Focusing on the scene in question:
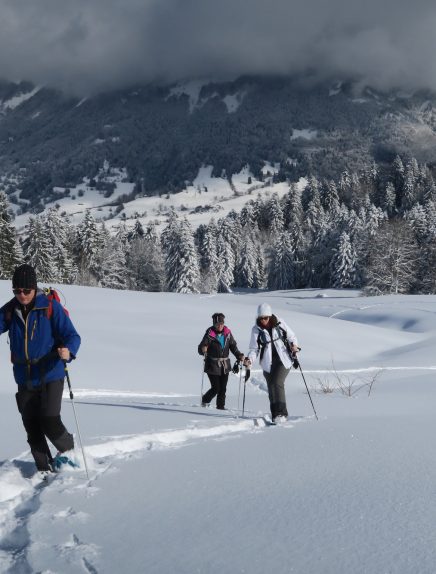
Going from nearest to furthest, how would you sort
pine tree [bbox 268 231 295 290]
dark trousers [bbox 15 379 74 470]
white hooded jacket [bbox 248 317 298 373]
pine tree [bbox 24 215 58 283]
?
dark trousers [bbox 15 379 74 470], white hooded jacket [bbox 248 317 298 373], pine tree [bbox 24 215 58 283], pine tree [bbox 268 231 295 290]

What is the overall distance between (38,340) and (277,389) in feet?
13.6

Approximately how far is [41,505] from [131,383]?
1065 cm

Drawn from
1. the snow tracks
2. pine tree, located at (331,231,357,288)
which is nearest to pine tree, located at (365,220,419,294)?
pine tree, located at (331,231,357,288)

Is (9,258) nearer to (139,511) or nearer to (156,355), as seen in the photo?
(156,355)

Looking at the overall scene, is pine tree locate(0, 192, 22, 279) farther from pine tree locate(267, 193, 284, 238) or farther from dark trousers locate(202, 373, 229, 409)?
pine tree locate(267, 193, 284, 238)

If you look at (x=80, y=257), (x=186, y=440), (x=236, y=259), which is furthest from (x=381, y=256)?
(x=186, y=440)

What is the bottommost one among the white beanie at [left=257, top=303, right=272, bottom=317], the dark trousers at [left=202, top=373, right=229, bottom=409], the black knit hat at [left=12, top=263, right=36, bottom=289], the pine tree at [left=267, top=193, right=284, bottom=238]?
the dark trousers at [left=202, top=373, right=229, bottom=409]

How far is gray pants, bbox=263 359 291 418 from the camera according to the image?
794 centimetres

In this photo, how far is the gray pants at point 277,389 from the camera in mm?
7941

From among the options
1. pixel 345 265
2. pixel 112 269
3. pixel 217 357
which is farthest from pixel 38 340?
pixel 345 265

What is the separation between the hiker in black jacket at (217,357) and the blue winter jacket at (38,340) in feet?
19.5

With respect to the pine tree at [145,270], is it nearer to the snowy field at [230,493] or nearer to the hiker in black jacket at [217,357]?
the hiker in black jacket at [217,357]

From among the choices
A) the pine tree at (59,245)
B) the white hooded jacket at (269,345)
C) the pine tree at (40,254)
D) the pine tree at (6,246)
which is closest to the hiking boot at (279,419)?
the white hooded jacket at (269,345)

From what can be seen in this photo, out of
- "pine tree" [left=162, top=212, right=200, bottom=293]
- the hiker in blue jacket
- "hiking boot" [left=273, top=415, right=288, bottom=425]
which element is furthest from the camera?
"pine tree" [left=162, top=212, right=200, bottom=293]
